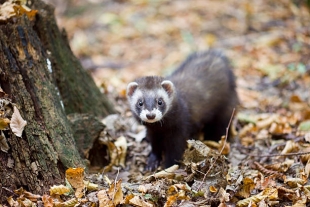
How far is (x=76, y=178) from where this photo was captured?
4297 mm

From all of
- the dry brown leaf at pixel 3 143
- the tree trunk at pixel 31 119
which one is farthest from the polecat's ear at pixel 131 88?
the dry brown leaf at pixel 3 143

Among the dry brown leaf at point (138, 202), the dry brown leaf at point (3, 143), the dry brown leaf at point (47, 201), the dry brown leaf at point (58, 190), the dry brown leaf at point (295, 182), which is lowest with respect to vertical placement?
the dry brown leaf at point (295, 182)

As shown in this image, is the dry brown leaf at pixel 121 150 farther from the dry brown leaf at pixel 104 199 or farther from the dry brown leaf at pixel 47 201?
the dry brown leaf at pixel 47 201

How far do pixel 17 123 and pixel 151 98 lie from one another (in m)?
1.84

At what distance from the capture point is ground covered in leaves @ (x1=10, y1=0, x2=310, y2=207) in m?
4.30

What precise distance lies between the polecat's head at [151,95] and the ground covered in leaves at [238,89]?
0.65 meters

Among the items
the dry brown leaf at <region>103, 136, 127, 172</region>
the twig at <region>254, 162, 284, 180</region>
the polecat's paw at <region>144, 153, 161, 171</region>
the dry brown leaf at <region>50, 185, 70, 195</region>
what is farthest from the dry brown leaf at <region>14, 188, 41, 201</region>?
the twig at <region>254, 162, 284, 180</region>

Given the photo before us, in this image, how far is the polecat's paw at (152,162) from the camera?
5.70m

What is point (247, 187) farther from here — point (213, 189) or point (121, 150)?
point (121, 150)

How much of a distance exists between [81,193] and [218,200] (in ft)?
4.41

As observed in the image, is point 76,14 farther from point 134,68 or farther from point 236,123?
point 236,123

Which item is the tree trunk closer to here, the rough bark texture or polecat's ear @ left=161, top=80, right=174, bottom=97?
the rough bark texture

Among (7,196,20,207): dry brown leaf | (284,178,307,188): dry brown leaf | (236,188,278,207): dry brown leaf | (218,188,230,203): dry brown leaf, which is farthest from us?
(284,178,307,188): dry brown leaf

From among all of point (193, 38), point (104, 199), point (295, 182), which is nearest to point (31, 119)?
point (104, 199)
